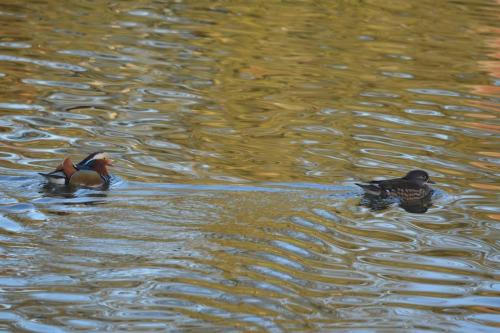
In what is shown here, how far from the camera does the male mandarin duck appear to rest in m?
10.8

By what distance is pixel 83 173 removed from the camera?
1097 centimetres

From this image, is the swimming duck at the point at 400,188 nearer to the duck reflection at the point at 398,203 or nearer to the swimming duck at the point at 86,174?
the duck reflection at the point at 398,203

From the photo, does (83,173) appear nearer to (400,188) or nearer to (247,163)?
(247,163)

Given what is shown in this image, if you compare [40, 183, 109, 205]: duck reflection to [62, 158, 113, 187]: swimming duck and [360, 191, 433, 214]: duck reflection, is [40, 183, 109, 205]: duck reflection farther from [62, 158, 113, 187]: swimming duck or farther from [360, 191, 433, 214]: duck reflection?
[360, 191, 433, 214]: duck reflection

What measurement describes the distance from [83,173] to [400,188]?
3.03 meters

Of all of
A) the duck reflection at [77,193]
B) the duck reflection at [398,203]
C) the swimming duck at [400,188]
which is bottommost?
the duck reflection at [398,203]

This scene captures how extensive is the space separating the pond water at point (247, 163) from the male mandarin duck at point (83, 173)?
0.11 m

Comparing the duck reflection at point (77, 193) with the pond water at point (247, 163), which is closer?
the pond water at point (247, 163)

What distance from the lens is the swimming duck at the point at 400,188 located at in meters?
11.0

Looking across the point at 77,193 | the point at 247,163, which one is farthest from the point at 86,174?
the point at 247,163

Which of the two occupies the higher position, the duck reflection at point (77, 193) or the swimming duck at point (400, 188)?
the swimming duck at point (400, 188)

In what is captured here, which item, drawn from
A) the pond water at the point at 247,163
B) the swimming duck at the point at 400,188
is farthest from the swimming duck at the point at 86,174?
the swimming duck at the point at 400,188

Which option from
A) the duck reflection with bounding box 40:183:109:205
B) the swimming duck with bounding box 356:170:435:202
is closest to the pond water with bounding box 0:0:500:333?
the duck reflection with bounding box 40:183:109:205

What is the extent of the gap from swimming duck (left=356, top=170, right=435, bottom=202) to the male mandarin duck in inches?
97.1
